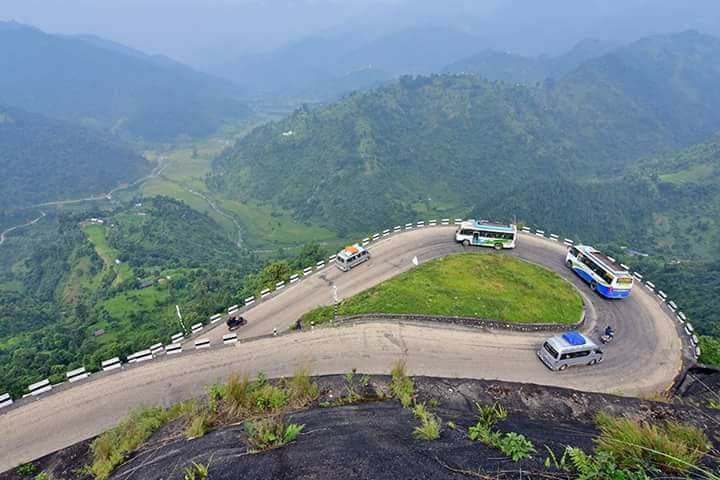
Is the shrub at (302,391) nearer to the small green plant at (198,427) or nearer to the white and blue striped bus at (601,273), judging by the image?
the small green plant at (198,427)

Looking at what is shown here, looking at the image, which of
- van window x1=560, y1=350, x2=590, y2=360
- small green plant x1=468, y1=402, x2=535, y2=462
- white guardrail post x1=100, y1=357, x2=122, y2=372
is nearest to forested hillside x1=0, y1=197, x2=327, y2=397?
white guardrail post x1=100, y1=357, x2=122, y2=372

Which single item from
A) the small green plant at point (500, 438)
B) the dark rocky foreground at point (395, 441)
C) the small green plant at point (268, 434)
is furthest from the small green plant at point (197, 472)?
the small green plant at point (500, 438)

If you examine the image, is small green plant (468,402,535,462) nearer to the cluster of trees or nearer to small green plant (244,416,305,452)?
small green plant (244,416,305,452)

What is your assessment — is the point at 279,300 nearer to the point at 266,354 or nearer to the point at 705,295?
the point at 266,354

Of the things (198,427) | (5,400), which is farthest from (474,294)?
(5,400)

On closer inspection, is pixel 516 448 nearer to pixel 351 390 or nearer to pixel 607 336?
pixel 351 390

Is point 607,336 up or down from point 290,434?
down

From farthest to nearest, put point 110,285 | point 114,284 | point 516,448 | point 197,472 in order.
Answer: point 110,285, point 114,284, point 197,472, point 516,448
